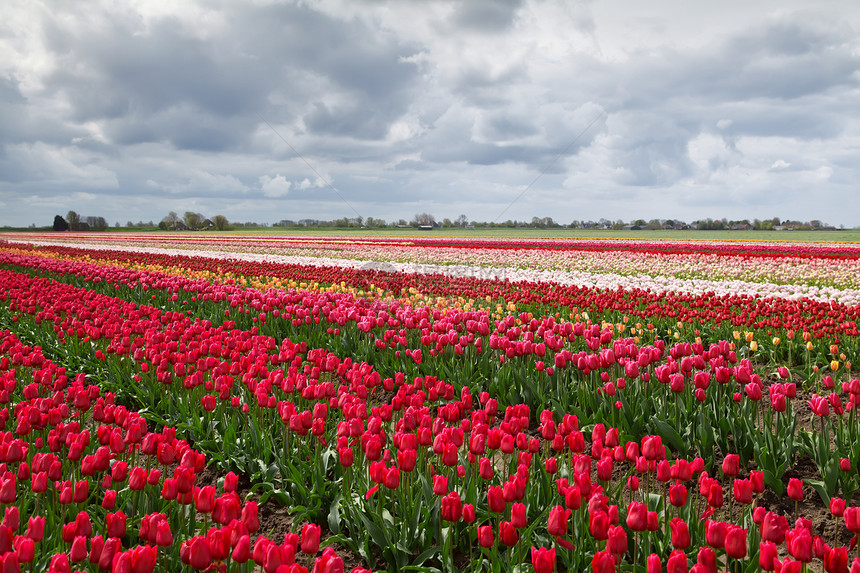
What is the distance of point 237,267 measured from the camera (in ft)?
55.1

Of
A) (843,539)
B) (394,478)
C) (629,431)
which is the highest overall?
(394,478)

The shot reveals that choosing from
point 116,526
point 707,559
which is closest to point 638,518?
point 707,559

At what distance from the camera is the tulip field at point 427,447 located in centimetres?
236

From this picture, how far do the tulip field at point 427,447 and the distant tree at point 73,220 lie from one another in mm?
93334

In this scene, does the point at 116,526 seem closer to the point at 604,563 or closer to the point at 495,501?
the point at 495,501

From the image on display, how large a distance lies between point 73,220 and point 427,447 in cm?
10337

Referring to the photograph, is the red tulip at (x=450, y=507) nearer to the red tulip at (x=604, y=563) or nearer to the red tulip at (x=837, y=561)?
the red tulip at (x=604, y=563)

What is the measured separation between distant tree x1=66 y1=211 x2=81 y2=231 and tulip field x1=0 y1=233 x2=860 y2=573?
9333 centimetres

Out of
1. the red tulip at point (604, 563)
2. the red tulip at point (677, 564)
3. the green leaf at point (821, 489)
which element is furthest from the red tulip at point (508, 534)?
the green leaf at point (821, 489)

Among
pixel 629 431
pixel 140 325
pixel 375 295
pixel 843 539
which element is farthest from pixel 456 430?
pixel 375 295

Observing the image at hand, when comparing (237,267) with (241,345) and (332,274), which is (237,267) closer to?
(332,274)

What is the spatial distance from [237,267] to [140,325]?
10662 mm

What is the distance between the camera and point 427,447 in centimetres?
347

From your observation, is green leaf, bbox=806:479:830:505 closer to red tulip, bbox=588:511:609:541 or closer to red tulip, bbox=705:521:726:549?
red tulip, bbox=705:521:726:549
